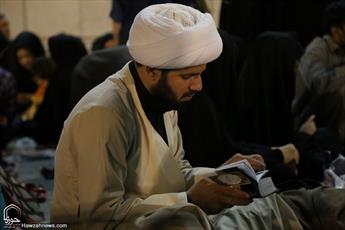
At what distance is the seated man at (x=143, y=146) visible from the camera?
105 inches

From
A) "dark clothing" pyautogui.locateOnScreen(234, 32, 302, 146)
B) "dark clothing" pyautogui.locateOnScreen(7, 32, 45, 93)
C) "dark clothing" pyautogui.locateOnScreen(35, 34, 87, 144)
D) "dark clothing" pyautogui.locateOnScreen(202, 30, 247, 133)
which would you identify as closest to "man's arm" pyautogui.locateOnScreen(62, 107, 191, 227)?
"dark clothing" pyautogui.locateOnScreen(202, 30, 247, 133)

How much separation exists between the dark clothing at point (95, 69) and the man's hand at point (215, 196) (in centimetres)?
120

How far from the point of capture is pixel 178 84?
111 inches

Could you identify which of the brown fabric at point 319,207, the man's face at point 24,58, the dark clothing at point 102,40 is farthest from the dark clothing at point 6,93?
the brown fabric at point 319,207

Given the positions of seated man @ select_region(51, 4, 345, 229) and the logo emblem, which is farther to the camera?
the logo emblem

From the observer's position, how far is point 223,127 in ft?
12.6

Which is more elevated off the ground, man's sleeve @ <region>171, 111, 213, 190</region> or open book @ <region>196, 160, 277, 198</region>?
open book @ <region>196, 160, 277, 198</region>

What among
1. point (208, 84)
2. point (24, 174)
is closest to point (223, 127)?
point (208, 84)

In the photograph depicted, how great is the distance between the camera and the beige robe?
104 inches

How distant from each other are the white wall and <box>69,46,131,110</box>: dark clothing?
375 millimetres

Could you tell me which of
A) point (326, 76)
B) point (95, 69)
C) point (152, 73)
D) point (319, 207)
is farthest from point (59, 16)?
point (319, 207)

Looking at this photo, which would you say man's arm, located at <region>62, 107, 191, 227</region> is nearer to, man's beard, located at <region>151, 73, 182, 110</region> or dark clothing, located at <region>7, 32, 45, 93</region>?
man's beard, located at <region>151, 73, 182, 110</region>

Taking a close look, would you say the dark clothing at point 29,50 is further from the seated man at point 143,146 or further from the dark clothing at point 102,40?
the seated man at point 143,146

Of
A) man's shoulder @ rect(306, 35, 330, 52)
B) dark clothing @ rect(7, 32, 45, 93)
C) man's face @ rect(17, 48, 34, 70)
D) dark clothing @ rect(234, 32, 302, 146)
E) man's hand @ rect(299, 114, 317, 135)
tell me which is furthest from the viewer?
man's face @ rect(17, 48, 34, 70)
